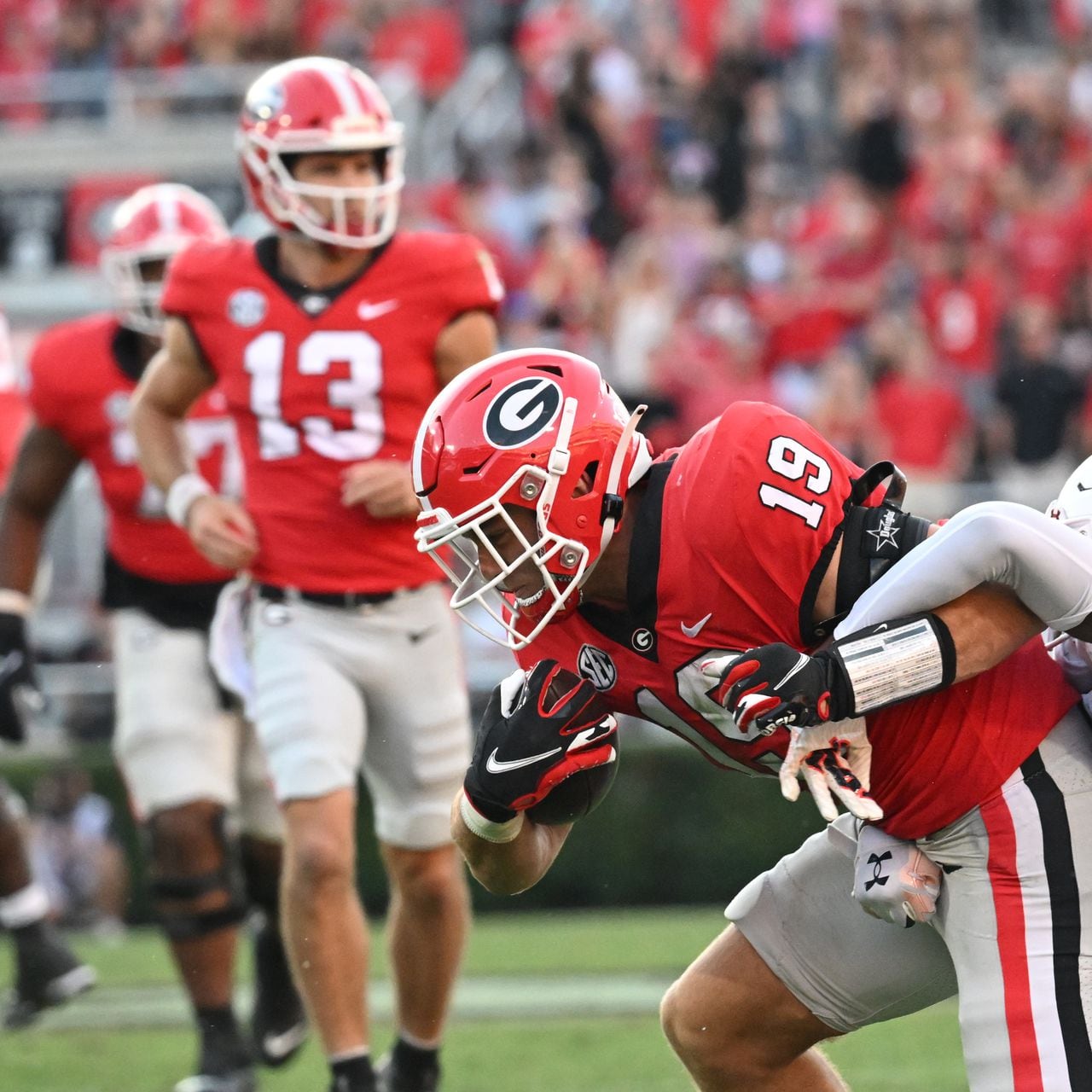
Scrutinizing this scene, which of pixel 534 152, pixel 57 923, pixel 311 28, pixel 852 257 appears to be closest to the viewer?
pixel 57 923

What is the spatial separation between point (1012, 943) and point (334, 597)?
213 cm

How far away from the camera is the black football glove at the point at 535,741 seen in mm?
3094

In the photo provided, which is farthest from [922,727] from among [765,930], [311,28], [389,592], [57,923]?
[311,28]

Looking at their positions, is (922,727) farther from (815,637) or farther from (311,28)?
(311,28)

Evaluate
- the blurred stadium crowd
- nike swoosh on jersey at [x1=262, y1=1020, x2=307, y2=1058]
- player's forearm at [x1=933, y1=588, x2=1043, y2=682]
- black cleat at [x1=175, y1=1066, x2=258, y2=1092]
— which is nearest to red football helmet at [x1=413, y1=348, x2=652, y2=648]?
player's forearm at [x1=933, y1=588, x2=1043, y2=682]

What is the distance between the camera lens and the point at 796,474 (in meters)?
3.04

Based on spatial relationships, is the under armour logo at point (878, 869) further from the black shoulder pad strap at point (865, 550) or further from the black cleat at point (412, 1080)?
the black cleat at point (412, 1080)

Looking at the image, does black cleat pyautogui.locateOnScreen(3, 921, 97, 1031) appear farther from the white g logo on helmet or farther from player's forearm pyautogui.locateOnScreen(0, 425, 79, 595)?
the white g logo on helmet

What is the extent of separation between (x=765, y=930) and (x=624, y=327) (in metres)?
7.54

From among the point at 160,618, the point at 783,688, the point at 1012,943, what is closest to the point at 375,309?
the point at 160,618

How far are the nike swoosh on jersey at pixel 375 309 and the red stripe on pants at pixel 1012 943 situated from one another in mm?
2177

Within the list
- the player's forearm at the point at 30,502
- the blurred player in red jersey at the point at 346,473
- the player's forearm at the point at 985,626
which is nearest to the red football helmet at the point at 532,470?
the player's forearm at the point at 985,626

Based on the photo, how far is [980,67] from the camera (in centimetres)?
1266

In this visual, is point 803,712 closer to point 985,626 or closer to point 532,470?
point 985,626
